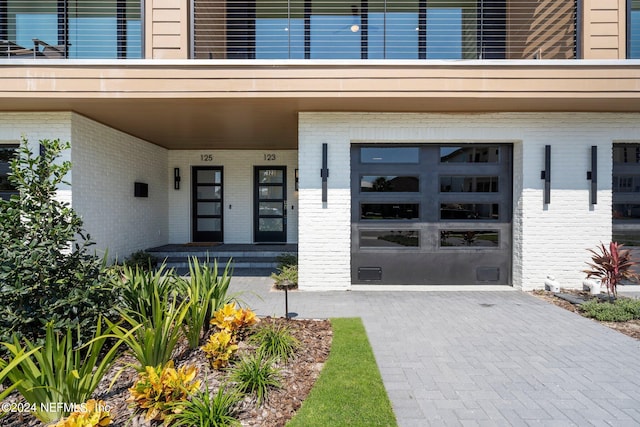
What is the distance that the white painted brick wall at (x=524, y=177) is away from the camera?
598cm

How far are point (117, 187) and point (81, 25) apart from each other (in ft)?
11.6

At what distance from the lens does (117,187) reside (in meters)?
7.49

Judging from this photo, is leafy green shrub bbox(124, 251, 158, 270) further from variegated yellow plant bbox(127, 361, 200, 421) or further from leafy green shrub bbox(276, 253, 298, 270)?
variegated yellow plant bbox(127, 361, 200, 421)

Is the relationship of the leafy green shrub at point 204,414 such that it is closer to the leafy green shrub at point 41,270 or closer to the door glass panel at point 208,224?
the leafy green shrub at point 41,270

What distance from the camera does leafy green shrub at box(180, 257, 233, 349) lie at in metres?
3.32

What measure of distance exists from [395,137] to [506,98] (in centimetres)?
177

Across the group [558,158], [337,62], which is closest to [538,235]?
[558,158]

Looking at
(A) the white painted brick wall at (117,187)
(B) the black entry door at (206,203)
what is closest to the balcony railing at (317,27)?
(A) the white painted brick wall at (117,187)

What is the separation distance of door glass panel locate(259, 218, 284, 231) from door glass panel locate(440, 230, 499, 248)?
206 inches

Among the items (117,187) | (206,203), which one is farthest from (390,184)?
(206,203)

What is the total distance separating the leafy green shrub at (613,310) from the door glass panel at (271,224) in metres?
7.38

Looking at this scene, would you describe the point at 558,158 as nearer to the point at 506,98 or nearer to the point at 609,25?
the point at 506,98

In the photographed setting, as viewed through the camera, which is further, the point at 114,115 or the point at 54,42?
the point at 54,42

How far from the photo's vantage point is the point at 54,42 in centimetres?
705
